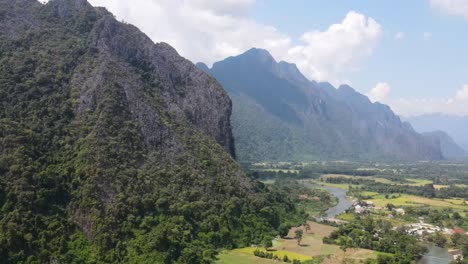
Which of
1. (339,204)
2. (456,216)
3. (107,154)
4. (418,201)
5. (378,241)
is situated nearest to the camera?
(107,154)

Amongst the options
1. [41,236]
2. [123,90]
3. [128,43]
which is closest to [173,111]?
[123,90]

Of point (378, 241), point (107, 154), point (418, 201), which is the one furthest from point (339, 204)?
point (107, 154)

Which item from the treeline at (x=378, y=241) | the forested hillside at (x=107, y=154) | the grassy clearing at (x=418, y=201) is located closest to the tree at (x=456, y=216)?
the grassy clearing at (x=418, y=201)

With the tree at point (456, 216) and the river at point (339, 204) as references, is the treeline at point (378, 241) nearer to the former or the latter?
the river at point (339, 204)

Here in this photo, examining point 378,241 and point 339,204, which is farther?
point 339,204

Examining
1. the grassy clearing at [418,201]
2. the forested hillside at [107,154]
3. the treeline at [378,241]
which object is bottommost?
the treeline at [378,241]

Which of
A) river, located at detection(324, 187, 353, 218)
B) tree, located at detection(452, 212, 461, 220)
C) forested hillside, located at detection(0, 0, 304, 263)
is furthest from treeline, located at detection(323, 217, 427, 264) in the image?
tree, located at detection(452, 212, 461, 220)

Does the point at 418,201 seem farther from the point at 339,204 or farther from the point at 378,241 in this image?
the point at 378,241

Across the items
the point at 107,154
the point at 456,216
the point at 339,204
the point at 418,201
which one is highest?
the point at 107,154

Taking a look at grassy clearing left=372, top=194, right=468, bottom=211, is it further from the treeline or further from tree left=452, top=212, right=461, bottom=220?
the treeline
